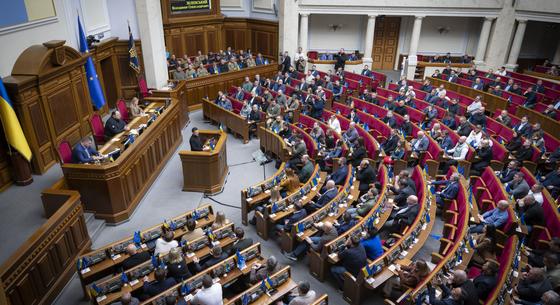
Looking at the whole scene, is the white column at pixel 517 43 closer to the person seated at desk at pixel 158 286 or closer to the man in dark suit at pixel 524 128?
the man in dark suit at pixel 524 128

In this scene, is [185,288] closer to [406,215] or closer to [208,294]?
[208,294]

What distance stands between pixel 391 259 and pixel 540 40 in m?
19.7

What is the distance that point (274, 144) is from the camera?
10344 millimetres

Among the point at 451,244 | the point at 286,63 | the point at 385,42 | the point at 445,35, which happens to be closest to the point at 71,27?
the point at 286,63

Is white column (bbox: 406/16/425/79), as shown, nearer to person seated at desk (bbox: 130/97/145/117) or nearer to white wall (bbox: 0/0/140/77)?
white wall (bbox: 0/0/140/77)

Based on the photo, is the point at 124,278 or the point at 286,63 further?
the point at 286,63

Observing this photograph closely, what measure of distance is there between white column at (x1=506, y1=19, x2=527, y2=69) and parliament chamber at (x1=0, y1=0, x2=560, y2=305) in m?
0.77

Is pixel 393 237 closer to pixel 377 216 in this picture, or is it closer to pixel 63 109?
pixel 377 216

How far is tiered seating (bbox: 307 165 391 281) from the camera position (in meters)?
6.00

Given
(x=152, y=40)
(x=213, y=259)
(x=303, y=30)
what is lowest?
(x=213, y=259)

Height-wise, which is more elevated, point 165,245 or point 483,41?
point 483,41

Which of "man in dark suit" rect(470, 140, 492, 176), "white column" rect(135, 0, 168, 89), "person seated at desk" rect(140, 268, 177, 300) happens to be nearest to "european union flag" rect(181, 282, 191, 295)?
"person seated at desk" rect(140, 268, 177, 300)

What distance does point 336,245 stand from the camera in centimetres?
608

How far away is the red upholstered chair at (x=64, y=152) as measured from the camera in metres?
7.13
